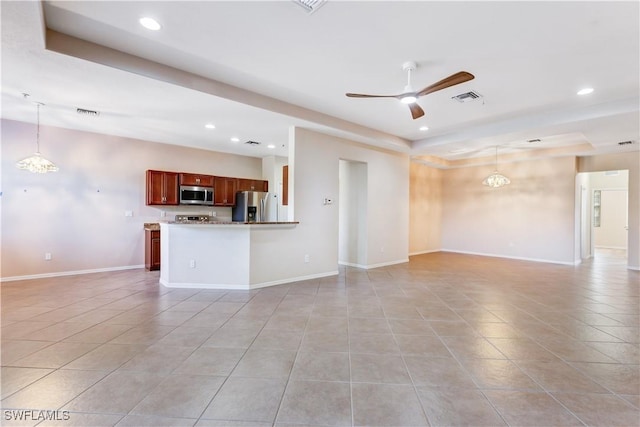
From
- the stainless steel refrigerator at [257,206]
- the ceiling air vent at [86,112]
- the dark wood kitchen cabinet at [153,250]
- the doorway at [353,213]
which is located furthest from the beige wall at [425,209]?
the ceiling air vent at [86,112]

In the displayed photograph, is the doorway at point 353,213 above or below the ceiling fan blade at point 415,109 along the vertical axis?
below

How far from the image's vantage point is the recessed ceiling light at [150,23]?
2404mm

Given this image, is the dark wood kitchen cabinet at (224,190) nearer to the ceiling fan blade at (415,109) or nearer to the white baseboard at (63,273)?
the white baseboard at (63,273)

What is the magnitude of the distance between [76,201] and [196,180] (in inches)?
88.3

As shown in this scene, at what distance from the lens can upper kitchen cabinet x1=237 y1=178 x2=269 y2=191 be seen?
292 inches

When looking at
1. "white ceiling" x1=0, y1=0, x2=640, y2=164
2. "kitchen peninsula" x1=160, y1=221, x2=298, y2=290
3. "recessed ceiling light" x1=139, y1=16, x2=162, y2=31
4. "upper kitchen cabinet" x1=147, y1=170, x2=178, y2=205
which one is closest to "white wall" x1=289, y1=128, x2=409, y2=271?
"white ceiling" x1=0, y1=0, x2=640, y2=164

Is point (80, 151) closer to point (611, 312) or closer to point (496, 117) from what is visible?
point (496, 117)

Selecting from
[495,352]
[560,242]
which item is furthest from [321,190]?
[560,242]

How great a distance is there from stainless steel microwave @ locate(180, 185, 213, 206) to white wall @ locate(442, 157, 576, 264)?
7.36m

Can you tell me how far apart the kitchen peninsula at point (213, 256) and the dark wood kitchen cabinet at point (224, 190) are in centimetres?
256

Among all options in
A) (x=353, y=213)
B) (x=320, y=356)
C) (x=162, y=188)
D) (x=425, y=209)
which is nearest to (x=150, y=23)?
(x=320, y=356)

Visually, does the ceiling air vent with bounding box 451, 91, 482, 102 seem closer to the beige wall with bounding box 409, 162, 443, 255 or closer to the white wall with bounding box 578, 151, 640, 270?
the beige wall with bounding box 409, 162, 443, 255

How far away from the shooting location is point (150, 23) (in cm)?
246

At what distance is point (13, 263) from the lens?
4.89m
